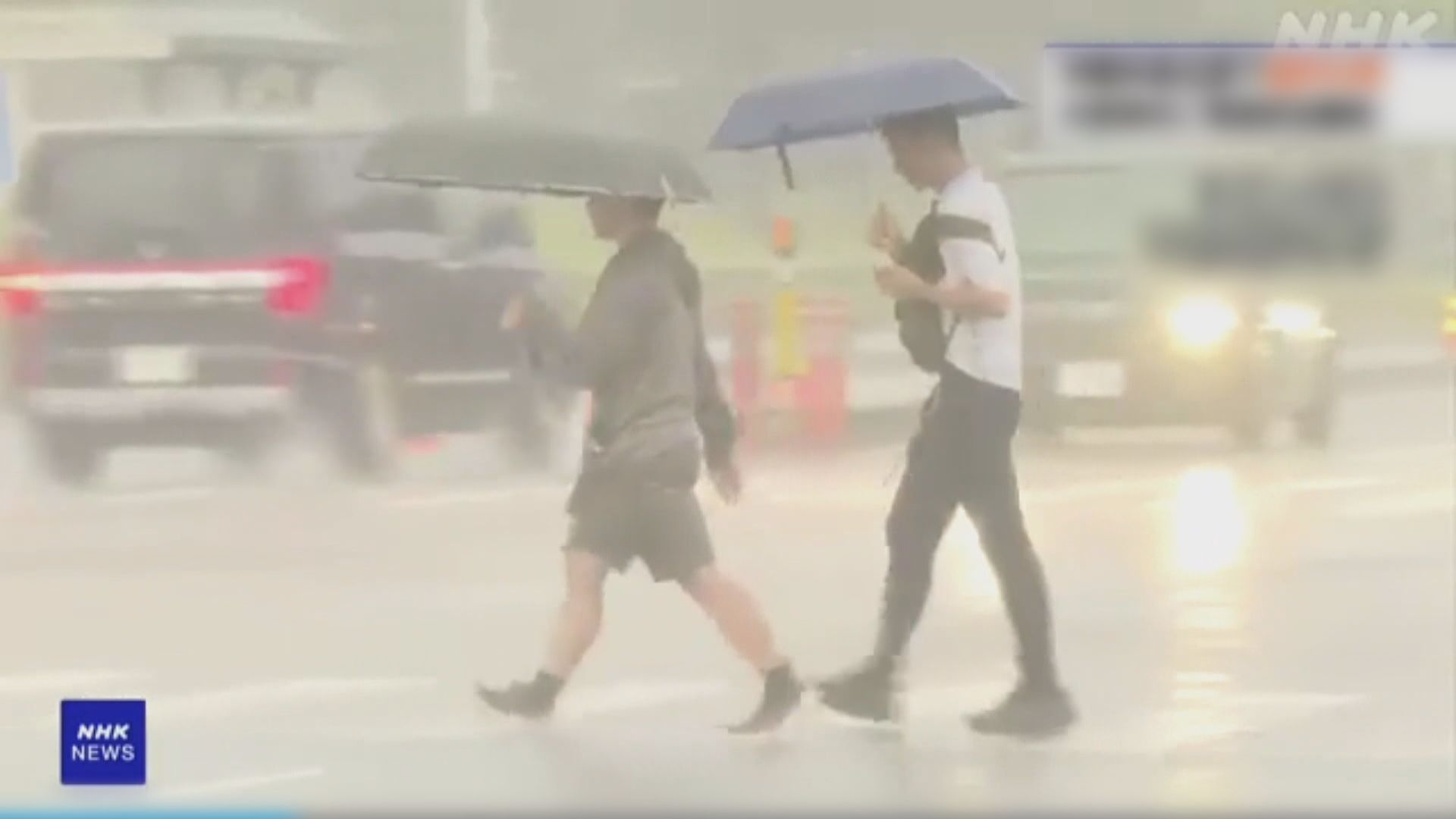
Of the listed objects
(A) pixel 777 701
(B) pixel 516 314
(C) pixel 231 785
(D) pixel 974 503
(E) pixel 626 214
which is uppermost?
(E) pixel 626 214

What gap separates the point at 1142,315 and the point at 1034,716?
3.60 feet

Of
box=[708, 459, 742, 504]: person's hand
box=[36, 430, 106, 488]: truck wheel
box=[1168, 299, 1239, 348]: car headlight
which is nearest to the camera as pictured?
box=[708, 459, 742, 504]: person's hand

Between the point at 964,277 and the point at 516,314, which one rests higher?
the point at 516,314

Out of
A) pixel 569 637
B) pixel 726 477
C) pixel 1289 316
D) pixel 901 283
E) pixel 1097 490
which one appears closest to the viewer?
pixel 901 283

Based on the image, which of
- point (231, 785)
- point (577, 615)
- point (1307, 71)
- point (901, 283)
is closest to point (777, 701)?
point (577, 615)

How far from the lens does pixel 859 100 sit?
820 centimetres

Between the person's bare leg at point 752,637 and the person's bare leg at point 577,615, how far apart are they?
0.25 m

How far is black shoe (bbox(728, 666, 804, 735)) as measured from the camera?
8422mm

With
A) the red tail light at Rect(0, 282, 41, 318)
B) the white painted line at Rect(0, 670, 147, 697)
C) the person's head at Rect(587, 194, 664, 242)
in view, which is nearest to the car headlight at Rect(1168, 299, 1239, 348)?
the person's head at Rect(587, 194, 664, 242)

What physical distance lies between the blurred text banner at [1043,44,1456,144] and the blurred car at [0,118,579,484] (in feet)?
5.21

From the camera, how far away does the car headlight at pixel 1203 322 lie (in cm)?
860

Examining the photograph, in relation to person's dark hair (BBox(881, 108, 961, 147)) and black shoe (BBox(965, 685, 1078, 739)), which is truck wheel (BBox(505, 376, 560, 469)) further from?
black shoe (BBox(965, 685, 1078, 739))

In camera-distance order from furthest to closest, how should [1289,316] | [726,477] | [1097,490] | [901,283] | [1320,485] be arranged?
[1320,485], [1097,490], [1289,316], [726,477], [901,283]

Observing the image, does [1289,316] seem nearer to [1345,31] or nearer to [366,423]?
[1345,31]
